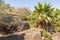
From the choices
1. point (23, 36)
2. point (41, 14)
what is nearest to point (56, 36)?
point (41, 14)

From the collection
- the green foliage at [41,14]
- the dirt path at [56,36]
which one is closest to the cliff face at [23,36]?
the green foliage at [41,14]

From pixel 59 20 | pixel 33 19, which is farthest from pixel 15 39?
pixel 59 20

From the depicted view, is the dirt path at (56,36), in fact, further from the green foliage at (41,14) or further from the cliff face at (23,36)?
the cliff face at (23,36)

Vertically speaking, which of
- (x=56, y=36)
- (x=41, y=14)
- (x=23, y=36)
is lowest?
(x=56, y=36)

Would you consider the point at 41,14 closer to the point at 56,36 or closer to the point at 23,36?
the point at 56,36

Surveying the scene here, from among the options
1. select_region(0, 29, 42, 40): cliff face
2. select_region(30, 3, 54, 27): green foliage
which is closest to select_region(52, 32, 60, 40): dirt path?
select_region(30, 3, 54, 27): green foliage

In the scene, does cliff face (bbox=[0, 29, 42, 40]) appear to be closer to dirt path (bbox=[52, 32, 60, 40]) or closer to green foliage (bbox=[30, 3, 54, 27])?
green foliage (bbox=[30, 3, 54, 27])

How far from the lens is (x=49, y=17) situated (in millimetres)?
27844

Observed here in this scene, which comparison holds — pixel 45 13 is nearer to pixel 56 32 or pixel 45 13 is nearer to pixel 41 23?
pixel 41 23

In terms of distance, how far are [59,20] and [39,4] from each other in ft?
27.5

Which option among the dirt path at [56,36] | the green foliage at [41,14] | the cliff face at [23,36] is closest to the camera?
the cliff face at [23,36]

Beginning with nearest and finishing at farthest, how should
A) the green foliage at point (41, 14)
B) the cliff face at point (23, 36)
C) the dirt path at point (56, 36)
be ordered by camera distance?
1. the cliff face at point (23, 36)
2. the green foliage at point (41, 14)
3. the dirt path at point (56, 36)

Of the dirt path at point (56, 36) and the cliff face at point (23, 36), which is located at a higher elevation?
the cliff face at point (23, 36)

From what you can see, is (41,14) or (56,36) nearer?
(41,14)
